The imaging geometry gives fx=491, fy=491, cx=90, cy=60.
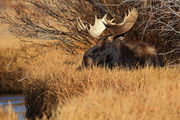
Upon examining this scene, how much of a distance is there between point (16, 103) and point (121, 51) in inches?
104

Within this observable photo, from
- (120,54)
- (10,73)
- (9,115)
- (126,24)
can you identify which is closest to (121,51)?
(120,54)

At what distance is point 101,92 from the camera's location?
611cm

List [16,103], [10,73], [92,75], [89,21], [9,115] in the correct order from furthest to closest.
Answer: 1. [10,73]
2. [89,21]
3. [16,103]
4. [92,75]
5. [9,115]

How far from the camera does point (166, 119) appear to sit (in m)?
5.04

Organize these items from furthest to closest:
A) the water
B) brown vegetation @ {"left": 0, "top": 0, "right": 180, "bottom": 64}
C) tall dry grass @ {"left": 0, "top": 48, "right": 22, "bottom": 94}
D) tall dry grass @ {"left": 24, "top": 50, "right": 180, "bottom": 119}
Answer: tall dry grass @ {"left": 0, "top": 48, "right": 22, "bottom": 94} < brown vegetation @ {"left": 0, "top": 0, "right": 180, "bottom": 64} < the water < tall dry grass @ {"left": 24, "top": 50, "right": 180, "bottom": 119}

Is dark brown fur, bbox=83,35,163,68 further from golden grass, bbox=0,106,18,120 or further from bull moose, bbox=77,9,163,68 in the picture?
golden grass, bbox=0,106,18,120

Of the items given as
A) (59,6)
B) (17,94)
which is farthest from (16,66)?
(59,6)

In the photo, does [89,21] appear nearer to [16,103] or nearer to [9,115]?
[16,103]

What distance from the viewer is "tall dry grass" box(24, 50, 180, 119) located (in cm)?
518

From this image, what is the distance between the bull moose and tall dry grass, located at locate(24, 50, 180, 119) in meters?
0.85

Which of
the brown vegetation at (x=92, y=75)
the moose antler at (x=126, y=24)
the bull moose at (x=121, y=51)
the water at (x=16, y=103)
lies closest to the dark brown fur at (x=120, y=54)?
the bull moose at (x=121, y=51)

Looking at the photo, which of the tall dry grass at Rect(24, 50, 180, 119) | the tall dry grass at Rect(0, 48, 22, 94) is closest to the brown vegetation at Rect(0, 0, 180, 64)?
the tall dry grass at Rect(24, 50, 180, 119)

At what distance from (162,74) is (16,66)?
237 inches

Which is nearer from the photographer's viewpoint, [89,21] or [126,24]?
[126,24]
